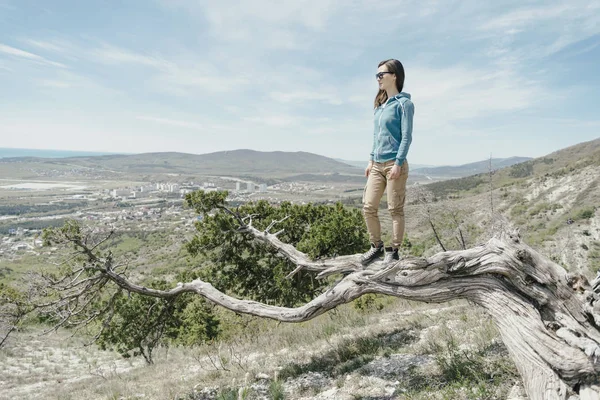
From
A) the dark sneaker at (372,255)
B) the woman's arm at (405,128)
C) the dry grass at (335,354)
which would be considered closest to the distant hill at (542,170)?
the dry grass at (335,354)

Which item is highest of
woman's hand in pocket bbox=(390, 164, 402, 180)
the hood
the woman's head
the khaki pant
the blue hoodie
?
the woman's head

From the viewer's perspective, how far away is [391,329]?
22.9 ft

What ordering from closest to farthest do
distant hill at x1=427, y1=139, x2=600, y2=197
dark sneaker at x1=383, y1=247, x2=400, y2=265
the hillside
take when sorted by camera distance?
dark sneaker at x1=383, y1=247, x2=400, y2=265
the hillside
distant hill at x1=427, y1=139, x2=600, y2=197

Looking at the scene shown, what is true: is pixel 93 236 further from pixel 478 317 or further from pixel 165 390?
pixel 478 317

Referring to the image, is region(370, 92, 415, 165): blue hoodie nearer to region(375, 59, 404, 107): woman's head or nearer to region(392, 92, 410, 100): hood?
region(392, 92, 410, 100): hood

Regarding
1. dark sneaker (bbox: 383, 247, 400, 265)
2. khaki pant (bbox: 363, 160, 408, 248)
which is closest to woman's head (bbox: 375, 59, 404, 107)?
khaki pant (bbox: 363, 160, 408, 248)

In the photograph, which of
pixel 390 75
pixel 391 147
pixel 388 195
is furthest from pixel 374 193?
pixel 390 75

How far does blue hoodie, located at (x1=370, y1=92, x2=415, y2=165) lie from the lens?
3.90 meters

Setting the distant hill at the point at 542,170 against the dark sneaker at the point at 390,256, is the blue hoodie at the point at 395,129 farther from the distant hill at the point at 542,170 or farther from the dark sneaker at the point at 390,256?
the distant hill at the point at 542,170

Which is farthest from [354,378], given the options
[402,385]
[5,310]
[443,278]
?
[5,310]

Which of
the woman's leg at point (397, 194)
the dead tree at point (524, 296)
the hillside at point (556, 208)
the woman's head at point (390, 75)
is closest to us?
the dead tree at point (524, 296)

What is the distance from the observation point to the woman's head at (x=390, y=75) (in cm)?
412

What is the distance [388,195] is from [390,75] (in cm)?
138

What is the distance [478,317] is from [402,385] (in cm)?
297
